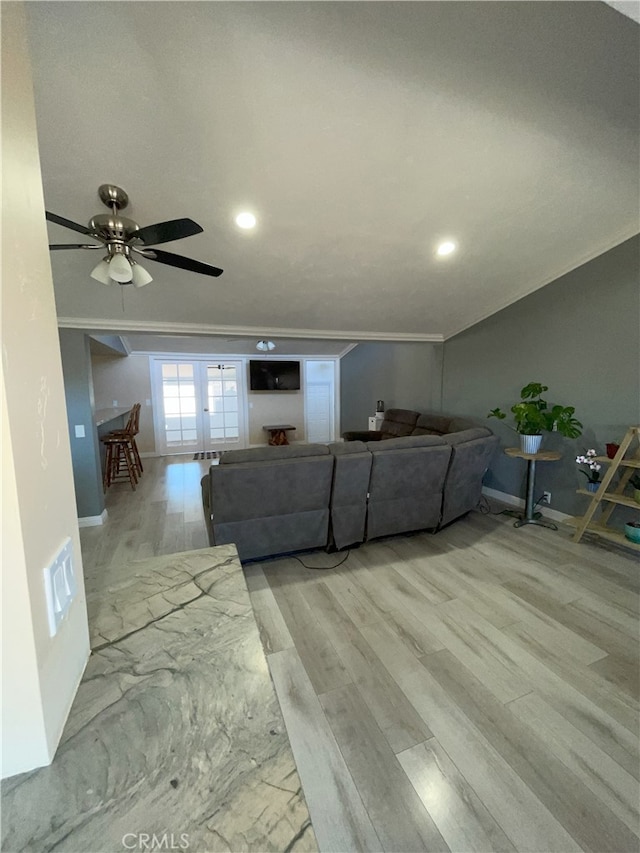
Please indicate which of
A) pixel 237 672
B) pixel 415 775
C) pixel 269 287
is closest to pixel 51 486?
pixel 237 672

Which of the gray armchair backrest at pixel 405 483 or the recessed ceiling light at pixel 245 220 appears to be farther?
the gray armchair backrest at pixel 405 483

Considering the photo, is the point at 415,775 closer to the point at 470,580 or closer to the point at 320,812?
the point at 320,812

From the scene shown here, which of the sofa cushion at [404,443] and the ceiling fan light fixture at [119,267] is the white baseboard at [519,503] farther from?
the ceiling fan light fixture at [119,267]

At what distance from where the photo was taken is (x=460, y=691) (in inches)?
64.6

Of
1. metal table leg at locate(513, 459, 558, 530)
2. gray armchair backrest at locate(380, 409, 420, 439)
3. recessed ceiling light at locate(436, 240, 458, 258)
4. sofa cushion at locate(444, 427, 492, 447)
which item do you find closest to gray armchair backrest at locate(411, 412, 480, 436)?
gray armchair backrest at locate(380, 409, 420, 439)

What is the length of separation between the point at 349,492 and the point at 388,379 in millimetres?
4091

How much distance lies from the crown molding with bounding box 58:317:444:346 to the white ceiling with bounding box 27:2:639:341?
213mm

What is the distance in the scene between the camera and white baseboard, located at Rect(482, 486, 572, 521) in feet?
11.5

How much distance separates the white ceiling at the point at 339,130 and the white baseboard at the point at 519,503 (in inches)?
98.8

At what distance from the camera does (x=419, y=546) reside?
10.0ft

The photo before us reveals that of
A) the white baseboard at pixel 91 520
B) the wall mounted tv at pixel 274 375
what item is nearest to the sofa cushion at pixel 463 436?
the white baseboard at pixel 91 520

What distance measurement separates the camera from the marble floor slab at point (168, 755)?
1.49 feet

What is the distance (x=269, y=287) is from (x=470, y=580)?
298 centimetres

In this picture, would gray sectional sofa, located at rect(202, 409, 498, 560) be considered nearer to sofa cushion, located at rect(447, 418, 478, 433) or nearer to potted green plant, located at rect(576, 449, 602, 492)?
potted green plant, located at rect(576, 449, 602, 492)
